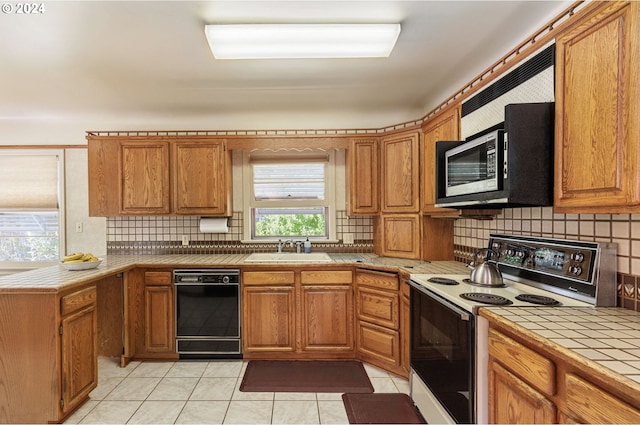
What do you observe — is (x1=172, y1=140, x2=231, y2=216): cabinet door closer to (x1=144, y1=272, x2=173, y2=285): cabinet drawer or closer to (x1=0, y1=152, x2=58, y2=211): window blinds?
(x1=144, y1=272, x2=173, y2=285): cabinet drawer

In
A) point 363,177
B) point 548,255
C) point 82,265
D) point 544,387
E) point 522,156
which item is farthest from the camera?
point 363,177

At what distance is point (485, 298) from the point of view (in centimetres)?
155

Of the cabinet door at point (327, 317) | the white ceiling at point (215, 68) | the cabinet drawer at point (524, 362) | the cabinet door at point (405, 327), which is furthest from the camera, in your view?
the cabinet door at point (327, 317)

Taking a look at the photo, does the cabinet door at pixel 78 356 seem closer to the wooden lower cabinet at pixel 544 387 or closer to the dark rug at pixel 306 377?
the dark rug at pixel 306 377

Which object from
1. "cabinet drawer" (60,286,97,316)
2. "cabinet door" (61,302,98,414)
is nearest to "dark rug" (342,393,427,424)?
"cabinet door" (61,302,98,414)

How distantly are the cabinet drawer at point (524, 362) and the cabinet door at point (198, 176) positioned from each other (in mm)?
2600

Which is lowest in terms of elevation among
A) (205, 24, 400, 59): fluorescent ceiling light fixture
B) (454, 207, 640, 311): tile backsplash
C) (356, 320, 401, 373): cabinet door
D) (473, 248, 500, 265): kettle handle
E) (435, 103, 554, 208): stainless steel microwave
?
(356, 320, 401, 373): cabinet door

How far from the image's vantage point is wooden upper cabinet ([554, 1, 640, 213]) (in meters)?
1.07

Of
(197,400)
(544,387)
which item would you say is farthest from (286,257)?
(544,387)

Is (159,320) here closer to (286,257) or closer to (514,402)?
(286,257)

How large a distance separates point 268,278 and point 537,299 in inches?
78.5

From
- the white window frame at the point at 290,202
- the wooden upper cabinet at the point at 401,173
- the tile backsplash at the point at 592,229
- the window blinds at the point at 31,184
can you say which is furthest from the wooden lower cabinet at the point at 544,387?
the window blinds at the point at 31,184

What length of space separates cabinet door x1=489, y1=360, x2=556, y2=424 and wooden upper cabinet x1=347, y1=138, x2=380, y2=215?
6.12 ft

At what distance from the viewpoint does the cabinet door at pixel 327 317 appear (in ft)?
8.95
